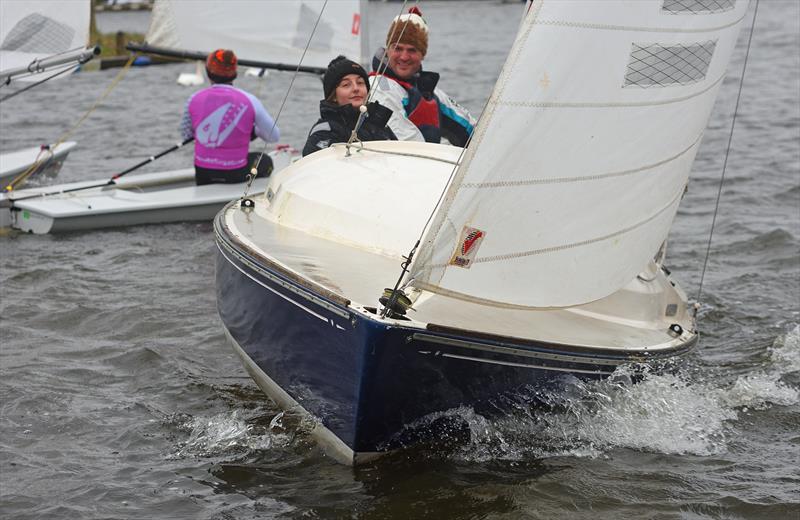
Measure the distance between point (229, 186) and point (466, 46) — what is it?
18463 millimetres

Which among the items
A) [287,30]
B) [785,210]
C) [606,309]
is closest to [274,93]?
[287,30]

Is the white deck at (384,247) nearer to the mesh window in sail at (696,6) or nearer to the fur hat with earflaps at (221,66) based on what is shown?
the mesh window in sail at (696,6)

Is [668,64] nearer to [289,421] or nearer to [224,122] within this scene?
[289,421]

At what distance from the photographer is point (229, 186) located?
33.3 feet

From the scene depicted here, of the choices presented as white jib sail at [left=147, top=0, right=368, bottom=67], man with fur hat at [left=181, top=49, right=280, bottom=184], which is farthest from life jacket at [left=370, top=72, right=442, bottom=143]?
white jib sail at [left=147, top=0, right=368, bottom=67]

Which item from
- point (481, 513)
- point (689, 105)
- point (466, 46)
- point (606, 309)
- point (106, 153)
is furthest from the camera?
point (466, 46)

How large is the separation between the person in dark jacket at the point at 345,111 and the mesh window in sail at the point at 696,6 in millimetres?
2005

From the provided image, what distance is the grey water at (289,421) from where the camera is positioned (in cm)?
476

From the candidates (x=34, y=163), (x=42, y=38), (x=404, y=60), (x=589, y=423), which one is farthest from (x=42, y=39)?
(x=589, y=423)

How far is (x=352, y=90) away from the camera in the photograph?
20.8 feet

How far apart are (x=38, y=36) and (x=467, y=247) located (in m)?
7.10

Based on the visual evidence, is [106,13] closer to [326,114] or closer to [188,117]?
[188,117]

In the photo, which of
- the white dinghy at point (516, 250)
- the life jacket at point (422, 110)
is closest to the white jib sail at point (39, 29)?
the life jacket at point (422, 110)

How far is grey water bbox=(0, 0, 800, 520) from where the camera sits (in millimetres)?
4758
